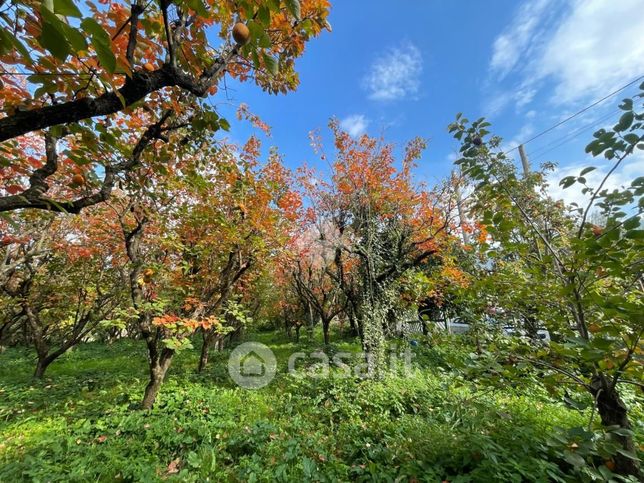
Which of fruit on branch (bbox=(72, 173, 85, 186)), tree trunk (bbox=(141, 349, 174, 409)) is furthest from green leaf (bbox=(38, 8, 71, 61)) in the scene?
tree trunk (bbox=(141, 349, 174, 409))

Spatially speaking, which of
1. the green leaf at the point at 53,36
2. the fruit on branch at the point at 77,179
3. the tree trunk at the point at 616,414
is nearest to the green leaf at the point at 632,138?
the tree trunk at the point at 616,414

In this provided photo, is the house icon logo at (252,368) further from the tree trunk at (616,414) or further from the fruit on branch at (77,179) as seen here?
the tree trunk at (616,414)

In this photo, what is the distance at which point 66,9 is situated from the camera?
2.44 feet

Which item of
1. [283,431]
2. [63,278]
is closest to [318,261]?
[283,431]

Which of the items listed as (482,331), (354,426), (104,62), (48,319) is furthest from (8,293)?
(482,331)

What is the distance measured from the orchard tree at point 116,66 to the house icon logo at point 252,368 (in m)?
5.46

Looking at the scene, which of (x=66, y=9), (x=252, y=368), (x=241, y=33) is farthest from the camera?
(x=252, y=368)

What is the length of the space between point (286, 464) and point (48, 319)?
11.0 metres

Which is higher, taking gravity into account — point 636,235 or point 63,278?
point 63,278

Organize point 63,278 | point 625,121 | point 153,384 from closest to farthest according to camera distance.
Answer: point 625,121
point 153,384
point 63,278

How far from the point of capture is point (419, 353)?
8.96 m

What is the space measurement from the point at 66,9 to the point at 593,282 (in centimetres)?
278

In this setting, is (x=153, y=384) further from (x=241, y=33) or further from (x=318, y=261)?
(x=318, y=261)

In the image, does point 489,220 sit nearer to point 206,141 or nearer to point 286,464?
point 206,141
